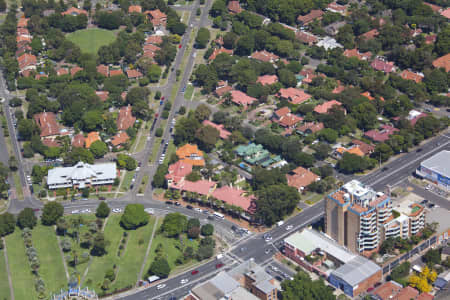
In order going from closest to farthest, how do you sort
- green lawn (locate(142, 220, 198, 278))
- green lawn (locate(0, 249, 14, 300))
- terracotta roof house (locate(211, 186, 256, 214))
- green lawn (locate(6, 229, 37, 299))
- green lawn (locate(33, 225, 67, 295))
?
green lawn (locate(0, 249, 14, 300))
green lawn (locate(6, 229, 37, 299))
green lawn (locate(33, 225, 67, 295))
green lawn (locate(142, 220, 198, 278))
terracotta roof house (locate(211, 186, 256, 214))

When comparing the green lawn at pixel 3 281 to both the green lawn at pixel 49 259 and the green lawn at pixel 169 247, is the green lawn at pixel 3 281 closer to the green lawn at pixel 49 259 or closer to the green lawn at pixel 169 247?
the green lawn at pixel 49 259

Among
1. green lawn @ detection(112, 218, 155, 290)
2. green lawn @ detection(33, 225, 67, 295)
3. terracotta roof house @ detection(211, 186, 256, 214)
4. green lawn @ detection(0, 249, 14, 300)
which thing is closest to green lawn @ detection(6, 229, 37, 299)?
green lawn @ detection(0, 249, 14, 300)

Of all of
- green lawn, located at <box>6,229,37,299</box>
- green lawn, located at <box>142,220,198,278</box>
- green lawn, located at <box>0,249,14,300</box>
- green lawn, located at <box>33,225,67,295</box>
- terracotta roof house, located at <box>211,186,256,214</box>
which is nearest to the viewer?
green lawn, located at <box>0,249,14,300</box>

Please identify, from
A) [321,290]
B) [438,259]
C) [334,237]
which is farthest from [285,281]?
[438,259]

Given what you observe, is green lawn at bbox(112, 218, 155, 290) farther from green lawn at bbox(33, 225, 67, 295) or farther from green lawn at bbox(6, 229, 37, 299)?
green lawn at bbox(6, 229, 37, 299)

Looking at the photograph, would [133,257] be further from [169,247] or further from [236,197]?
[236,197]

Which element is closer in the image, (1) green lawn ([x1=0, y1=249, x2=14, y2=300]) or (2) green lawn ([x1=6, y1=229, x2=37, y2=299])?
(1) green lawn ([x1=0, y1=249, x2=14, y2=300])
